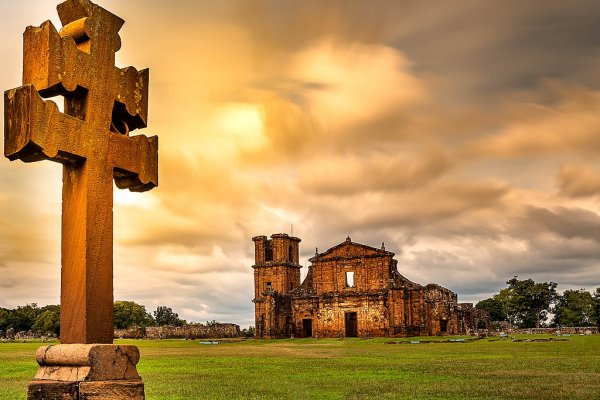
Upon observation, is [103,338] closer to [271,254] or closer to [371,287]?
[371,287]

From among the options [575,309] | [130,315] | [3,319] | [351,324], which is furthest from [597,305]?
[3,319]

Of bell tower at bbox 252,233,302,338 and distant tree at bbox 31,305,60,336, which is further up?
bell tower at bbox 252,233,302,338

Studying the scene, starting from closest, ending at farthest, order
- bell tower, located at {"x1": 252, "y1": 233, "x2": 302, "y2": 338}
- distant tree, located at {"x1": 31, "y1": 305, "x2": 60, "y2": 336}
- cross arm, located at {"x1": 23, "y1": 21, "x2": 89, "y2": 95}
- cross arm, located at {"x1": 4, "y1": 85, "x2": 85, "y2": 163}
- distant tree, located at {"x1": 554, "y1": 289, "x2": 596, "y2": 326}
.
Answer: cross arm, located at {"x1": 4, "y1": 85, "x2": 85, "y2": 163} → cross arm, located at {"x1": 23, "y1": 21, "x2": 89, "y2": 95} → bell tower, located at {"x1": 252, "y1": 233, "x2": 302, "y2": 338} → distant tree, located at {"x1": 31, "y1": 305, "x2": 60, "y2": 336} → distant tree, located at {"x1": 554, "y1": 289, "x2": 596, "y2": 326}

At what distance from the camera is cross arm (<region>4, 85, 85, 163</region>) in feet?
13.5

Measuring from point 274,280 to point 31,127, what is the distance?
54.9 meters

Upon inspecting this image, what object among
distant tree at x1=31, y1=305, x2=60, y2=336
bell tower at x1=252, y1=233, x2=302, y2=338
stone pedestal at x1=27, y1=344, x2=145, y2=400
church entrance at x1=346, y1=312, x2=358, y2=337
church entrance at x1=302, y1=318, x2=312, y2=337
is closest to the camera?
stone pedestal at x1=27, y1=344, x2=145, y2=400

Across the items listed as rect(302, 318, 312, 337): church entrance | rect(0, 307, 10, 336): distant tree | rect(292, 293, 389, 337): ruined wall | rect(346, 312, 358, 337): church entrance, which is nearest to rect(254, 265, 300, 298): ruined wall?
rect(292, 293, 389, 337): ruined wall

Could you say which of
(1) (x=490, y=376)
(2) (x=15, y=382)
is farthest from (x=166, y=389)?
(1) (x=490, y=376)

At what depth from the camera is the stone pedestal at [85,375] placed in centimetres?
390

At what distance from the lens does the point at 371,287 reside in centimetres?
5388

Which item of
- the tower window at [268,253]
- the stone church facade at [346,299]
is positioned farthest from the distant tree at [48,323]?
the stone church facade at [346,299]

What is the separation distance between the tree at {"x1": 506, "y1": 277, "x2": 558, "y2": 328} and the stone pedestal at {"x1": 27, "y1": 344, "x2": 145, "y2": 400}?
83198 millimetres

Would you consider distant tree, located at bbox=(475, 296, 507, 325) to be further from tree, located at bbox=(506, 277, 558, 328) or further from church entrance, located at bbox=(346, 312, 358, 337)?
church entrance, located at bbox=(346, 312, 358, 337)

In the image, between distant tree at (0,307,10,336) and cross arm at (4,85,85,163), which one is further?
distant tree at (0,307,10,336)
